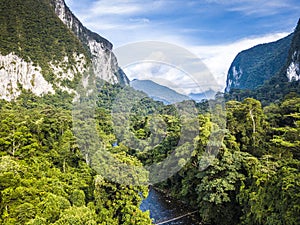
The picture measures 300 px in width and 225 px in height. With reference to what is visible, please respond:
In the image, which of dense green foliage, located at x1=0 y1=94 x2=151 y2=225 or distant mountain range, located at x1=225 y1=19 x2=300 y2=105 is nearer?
dense green foliage, located at x1=0 y1=94 x2=151 y2=225

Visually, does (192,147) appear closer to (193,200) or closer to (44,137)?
(193,200)

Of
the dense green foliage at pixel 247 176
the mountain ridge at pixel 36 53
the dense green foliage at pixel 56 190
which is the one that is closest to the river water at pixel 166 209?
the dense green foliage at pixel 247 176

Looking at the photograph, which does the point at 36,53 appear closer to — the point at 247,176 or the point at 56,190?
the point at 247,176

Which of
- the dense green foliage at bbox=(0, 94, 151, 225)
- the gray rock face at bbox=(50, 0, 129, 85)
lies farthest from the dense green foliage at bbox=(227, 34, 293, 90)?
the dense green foliage at bbox=(0, 94, 151, 225)

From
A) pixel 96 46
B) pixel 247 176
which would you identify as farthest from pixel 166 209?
pixel 96 46

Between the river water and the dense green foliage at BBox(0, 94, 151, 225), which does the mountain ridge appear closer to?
the river water

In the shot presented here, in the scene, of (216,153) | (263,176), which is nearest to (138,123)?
(216,153)

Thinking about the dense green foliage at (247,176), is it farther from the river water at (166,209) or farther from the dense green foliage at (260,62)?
the dense green foliage at (260,62)

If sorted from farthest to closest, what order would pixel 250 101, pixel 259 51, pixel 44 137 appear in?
pixel 259 51 → pixel 250 101 → pixel 44 137
